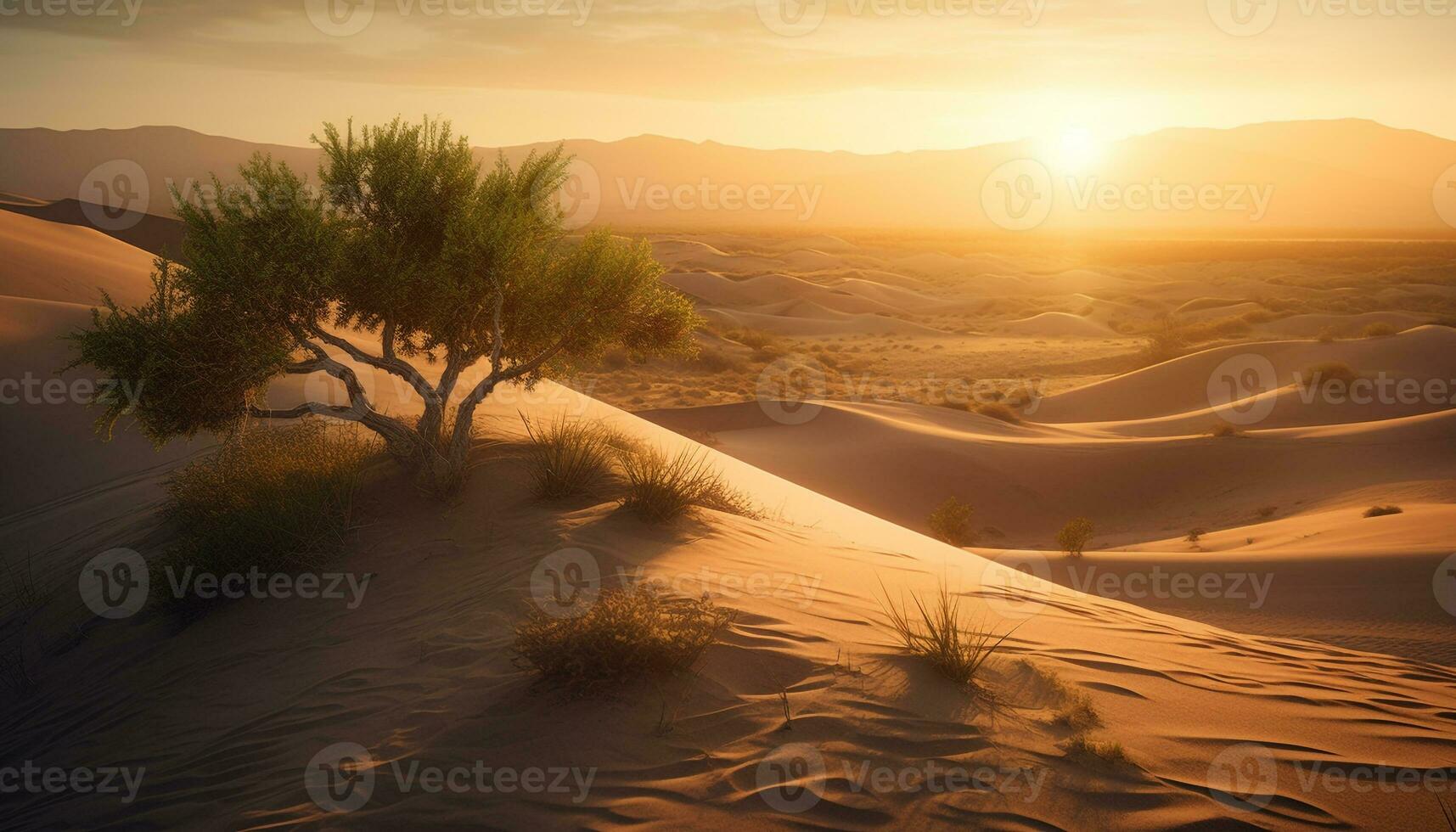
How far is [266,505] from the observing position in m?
7.08

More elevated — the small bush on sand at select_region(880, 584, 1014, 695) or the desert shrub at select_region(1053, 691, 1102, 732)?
the small bush on sand at select_region(880, 584, 1014, 695)

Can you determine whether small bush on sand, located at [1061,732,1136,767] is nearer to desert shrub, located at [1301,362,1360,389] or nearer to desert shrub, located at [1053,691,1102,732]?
desert shrub, located at [1053,691,1102,732]

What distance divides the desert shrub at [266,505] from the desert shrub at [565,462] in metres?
1.70

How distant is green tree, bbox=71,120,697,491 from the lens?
23.4 feet

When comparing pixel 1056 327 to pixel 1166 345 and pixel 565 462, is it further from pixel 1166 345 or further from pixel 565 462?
pixel 565 462

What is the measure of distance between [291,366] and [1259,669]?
8488mm

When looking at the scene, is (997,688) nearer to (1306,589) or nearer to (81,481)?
(1306,589)

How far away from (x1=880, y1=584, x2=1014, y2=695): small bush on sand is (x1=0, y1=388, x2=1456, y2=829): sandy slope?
13 centimetres

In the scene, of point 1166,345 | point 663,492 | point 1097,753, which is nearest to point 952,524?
point 663,492

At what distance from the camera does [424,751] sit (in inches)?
162

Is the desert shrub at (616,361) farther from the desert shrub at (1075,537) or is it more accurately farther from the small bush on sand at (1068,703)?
the small bush on sand at (1068,703)

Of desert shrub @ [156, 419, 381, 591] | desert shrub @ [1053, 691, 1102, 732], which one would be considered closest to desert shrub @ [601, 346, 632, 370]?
desert shrub @ [156, 419, 381, 591]

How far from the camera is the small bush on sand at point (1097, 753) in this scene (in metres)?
4.17

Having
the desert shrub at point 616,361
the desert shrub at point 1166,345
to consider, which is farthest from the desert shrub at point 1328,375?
the desert shrub at point 616,361
